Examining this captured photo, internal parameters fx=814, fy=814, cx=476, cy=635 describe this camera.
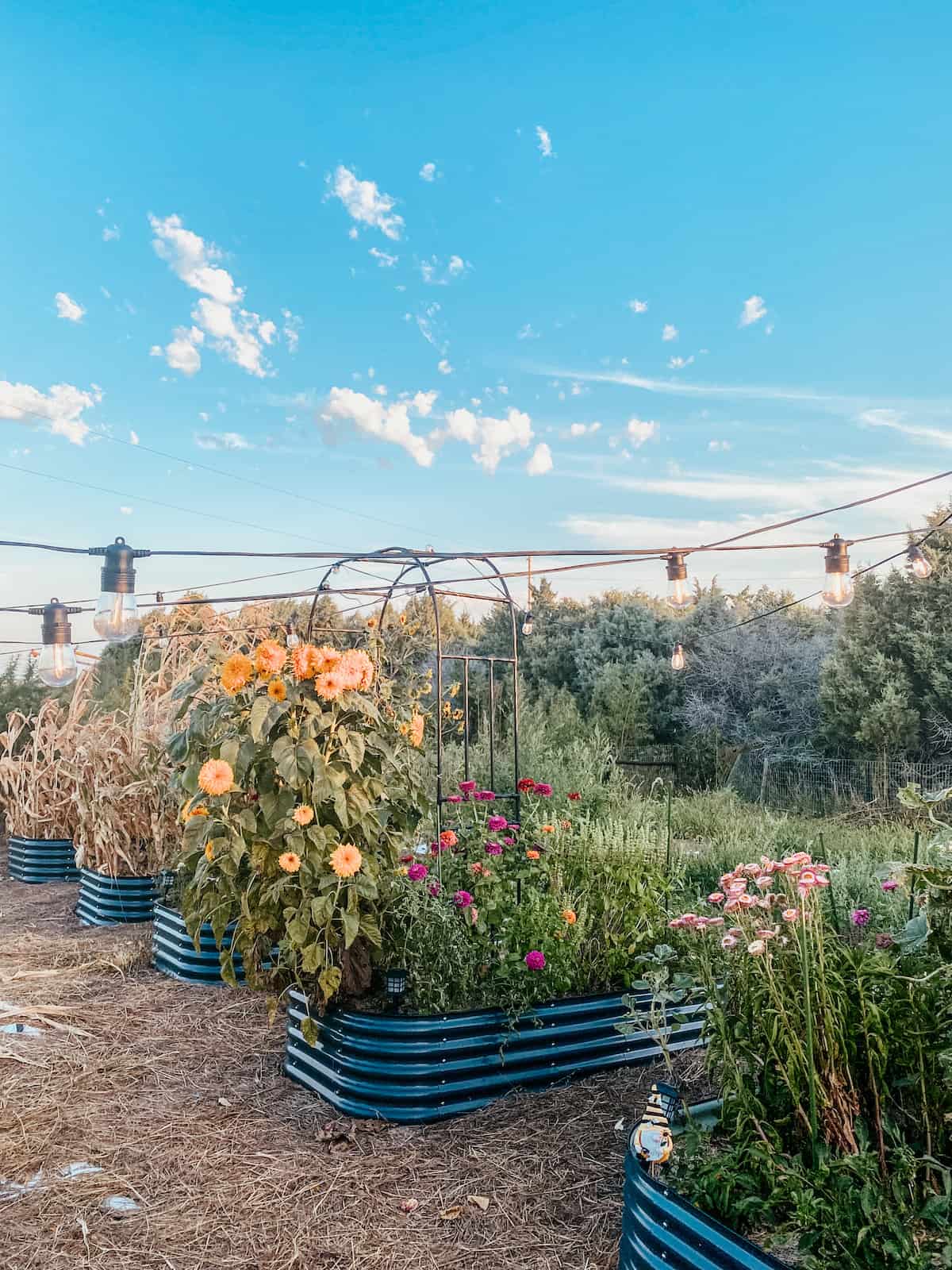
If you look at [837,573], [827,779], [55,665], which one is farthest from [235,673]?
[827,779]

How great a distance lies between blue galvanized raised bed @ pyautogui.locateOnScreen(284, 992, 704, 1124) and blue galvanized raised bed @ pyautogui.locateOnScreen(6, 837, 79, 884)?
4.75 meters

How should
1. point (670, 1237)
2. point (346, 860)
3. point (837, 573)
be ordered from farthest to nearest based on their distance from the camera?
point (837, 573), point (346, 860), point (670, 1237)

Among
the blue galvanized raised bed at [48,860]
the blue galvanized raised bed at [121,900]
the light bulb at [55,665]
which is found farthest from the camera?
the blue galvanized raised bed at [48,860]

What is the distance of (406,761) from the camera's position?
9.49 feet

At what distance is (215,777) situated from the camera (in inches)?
93.3

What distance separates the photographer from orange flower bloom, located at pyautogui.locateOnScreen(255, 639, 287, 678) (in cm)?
252

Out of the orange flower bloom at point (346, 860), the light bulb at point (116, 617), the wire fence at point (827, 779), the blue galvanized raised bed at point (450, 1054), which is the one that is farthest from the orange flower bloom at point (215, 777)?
the wire fence at point (827, 779)

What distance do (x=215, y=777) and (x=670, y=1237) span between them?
1577 millimetres

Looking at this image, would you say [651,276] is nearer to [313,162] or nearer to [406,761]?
[313,162]

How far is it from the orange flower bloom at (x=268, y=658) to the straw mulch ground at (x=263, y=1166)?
1.40 m

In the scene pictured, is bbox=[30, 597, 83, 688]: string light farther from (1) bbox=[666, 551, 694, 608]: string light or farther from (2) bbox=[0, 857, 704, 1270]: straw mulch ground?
(1) bbox=[666, 551, 694, 608]: string light

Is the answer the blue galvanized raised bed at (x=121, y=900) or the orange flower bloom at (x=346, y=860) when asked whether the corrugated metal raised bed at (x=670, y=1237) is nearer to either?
the orange flower bloom at (x=346, y=860)

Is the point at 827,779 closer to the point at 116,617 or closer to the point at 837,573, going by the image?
the point at 837,573

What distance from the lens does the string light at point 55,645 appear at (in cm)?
348
